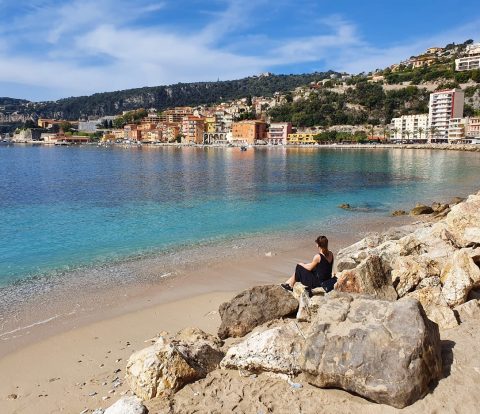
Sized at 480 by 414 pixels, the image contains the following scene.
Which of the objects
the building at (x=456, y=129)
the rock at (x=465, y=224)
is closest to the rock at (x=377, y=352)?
the rock at (x=465, y=224)

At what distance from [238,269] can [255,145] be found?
132463 millimetres

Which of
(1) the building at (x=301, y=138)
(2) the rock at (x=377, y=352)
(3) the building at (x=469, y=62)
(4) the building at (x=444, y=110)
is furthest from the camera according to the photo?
(3) the building at (x=469, y=62)

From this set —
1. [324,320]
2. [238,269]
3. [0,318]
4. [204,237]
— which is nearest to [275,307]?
[324,320]

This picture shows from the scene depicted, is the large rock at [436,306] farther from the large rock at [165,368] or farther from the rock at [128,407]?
the rock at [128,407]

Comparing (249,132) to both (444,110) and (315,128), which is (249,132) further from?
(444,110)

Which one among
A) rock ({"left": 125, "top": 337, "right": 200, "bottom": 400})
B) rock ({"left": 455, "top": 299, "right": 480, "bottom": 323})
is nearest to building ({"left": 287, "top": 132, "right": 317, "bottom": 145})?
rock ({"left": 455, "top": 299, "right": 480, "bottom": 323})

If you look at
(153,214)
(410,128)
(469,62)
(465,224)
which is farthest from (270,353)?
(469,62)

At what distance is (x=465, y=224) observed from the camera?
7980mm

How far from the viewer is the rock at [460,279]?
19.4ft

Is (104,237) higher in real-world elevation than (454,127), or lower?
lower

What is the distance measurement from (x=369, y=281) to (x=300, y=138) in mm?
137785

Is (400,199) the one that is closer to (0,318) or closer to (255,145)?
(0,318)

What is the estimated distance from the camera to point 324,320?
15.4ft

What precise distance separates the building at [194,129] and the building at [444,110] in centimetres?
8144
